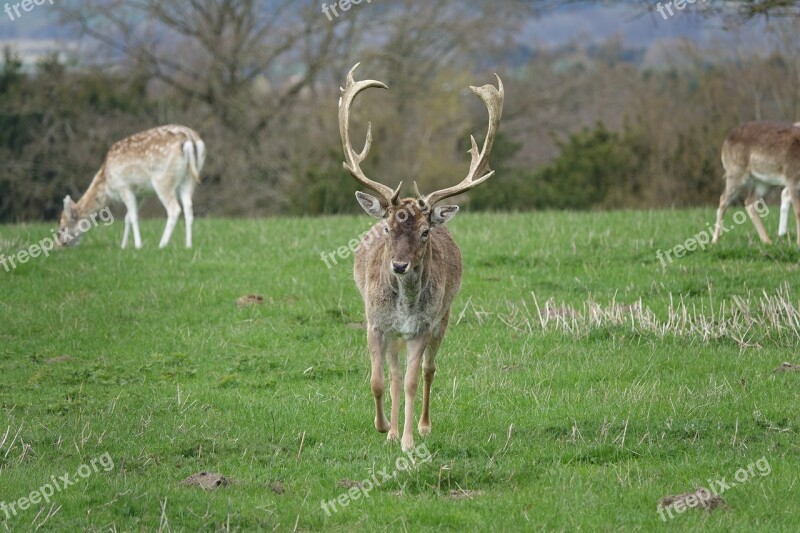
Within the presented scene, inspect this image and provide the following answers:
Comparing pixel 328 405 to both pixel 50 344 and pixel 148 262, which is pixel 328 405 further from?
pixel 148 262

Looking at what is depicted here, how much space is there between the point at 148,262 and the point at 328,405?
20.9 feet

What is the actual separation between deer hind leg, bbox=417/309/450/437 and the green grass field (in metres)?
0.19

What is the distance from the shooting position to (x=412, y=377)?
812cm

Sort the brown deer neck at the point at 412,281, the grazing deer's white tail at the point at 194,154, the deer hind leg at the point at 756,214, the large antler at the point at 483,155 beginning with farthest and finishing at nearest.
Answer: the grazing deer's white tail at the point at 194,154
the deer hind leg at the point at 756,214
the large antler at the point at 483,155
the brown deer neck at the point at 412,281

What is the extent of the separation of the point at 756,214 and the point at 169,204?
28.0 ft

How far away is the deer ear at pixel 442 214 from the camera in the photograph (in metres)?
8.12

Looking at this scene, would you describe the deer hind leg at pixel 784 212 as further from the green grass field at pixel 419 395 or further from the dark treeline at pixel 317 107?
the dark treeline at pixel 317 107

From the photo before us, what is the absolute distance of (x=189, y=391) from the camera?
9.27 metres

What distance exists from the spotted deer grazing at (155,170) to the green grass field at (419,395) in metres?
1.60

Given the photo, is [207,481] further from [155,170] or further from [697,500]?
[155,170]

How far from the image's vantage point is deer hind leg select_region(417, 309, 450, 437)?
27.0 feet

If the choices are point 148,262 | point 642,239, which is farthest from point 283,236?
point 642,239

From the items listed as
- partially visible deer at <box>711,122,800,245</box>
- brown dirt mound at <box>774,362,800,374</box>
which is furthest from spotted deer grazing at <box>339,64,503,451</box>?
partially visible deer at <box>711,122,800,245</box>

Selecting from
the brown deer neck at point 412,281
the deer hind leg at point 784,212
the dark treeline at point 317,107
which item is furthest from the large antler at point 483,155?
the dark treeline at point 317,107
